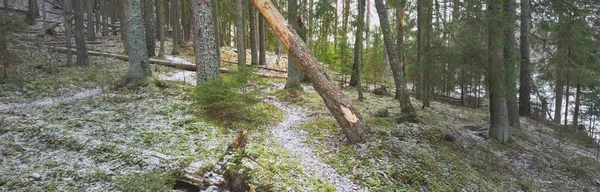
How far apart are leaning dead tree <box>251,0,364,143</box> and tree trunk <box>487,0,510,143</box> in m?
3.80

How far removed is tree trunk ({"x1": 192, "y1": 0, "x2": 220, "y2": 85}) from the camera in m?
7.44

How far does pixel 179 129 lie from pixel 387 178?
374cm

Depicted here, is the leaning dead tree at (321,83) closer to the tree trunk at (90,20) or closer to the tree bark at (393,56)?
the tree bark at (393,56)

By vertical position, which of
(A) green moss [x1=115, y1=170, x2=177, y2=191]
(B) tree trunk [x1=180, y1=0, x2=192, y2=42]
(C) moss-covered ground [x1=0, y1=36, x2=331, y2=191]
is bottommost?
(A) green moss [x1=115, y1=170, x2=177, y2=191]

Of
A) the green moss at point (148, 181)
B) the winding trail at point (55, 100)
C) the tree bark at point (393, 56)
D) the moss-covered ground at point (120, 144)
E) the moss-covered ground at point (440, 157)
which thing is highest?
the tree bark at point (393, 56)

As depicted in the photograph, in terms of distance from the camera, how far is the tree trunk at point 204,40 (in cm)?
744

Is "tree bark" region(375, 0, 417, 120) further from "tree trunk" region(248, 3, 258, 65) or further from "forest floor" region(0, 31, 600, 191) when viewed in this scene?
"tree trunk" region(248, 3, 258, 65)

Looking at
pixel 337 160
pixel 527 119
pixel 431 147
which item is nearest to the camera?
pixel 337 160

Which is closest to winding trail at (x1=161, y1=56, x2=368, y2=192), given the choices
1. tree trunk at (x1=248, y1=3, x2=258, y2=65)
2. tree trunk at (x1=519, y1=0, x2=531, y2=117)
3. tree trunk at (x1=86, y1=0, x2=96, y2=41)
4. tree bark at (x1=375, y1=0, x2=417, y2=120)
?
tree bark at (x1=375, y1=0, x2=417, y2=120)

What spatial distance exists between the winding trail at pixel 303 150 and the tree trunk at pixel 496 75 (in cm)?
458

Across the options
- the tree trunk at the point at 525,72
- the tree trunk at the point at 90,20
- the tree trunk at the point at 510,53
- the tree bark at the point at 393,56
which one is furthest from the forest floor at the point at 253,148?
the tree trunk at the point at 90,20

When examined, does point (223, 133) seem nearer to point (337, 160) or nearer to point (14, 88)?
point (337, 160)

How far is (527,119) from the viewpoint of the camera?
1349 centimetres

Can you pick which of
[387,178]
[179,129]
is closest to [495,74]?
[387,178]
